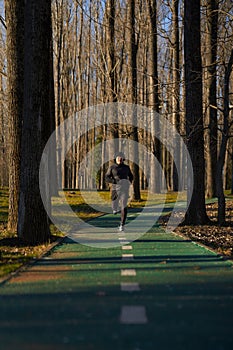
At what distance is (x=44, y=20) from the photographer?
13828mm

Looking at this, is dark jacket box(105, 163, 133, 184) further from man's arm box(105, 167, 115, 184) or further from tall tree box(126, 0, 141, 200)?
tall tree box(126, 0, 141, 200)

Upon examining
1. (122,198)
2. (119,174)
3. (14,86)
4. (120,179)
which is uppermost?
(14,86)

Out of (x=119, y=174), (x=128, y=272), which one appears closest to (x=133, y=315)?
(x=128, y=272)

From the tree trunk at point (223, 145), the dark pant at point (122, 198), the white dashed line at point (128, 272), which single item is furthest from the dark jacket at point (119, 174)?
the white dashed line at point (128, 272)

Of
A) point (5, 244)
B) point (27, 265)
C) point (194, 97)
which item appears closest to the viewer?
point (27, 265)

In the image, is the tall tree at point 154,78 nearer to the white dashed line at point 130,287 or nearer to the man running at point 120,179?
the man running at point 120,179

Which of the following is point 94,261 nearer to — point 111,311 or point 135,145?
point 111,311

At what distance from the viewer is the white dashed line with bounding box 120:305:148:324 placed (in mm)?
6074

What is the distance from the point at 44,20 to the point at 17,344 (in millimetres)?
9855

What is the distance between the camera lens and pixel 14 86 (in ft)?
53.0

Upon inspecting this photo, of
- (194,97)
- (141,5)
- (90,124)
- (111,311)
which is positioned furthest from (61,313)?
(90,124)

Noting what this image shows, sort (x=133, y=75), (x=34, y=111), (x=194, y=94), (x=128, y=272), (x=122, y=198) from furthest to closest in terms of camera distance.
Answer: (x=133, y=75) → (x=194, y=94) → (x=122, y=198) → (x=34, y=111) → (x=128, y=272)

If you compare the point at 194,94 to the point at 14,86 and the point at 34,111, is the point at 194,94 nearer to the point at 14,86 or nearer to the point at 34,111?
the point at 14,86

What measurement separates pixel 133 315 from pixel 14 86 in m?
10.9
